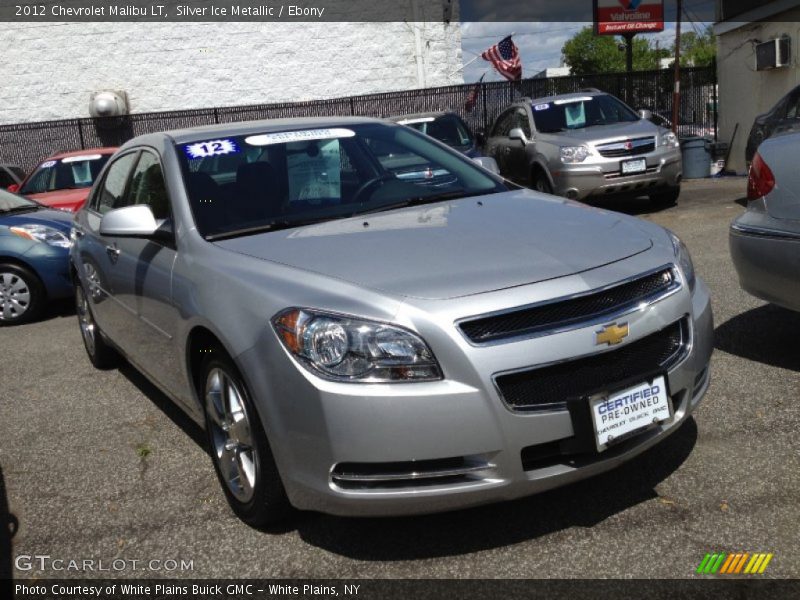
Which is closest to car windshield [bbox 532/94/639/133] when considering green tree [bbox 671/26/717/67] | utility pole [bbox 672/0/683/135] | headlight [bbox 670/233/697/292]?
utility pole [bbox 672/0/683/135]

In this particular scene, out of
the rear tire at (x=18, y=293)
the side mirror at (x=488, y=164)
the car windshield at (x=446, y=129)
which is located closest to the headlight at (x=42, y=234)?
the rear tire at (x=18, y=293)

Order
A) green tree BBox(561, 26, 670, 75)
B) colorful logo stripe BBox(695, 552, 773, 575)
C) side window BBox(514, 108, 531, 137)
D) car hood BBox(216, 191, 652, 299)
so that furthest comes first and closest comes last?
green tree BBox(561, 26, 670, 75) < side window BBox(514, 108, 531, 137) < car hood BBox(216, 191, 652, 299) < colorful logo stripe BBox(695, 552, 773, 575)

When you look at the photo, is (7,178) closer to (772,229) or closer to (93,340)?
(93,340)

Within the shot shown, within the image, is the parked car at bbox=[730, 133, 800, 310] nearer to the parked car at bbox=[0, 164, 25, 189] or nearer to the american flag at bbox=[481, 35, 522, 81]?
the parked car at bbox=[0, 164, 25, 189]

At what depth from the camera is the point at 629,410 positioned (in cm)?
291

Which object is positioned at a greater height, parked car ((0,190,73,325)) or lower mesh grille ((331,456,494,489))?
lower mesh grille ((331,456,494,489))

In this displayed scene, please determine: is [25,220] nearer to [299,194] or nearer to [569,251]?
[299,194]

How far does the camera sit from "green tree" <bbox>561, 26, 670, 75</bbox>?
90.4 meters

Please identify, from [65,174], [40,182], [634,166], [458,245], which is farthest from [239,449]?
[40,182]

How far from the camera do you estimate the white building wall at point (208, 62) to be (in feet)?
73.2

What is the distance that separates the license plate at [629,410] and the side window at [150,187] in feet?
7.19

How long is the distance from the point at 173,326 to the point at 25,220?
5.42m

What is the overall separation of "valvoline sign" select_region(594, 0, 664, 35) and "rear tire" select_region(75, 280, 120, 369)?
20.4 meters

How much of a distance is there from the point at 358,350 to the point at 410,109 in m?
18.7
